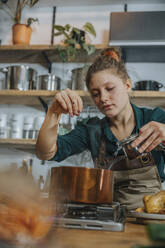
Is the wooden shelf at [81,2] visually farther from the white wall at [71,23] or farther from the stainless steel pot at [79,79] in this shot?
the stainless steel pot at [79,79]

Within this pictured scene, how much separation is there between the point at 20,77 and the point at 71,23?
821 millimetres

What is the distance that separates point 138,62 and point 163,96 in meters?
0.60

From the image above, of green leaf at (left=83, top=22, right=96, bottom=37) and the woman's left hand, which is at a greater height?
green leaf at (left=83, top=22, right=96, bottom=37)

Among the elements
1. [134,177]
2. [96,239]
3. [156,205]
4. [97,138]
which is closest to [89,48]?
[97,138]

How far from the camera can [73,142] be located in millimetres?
1563

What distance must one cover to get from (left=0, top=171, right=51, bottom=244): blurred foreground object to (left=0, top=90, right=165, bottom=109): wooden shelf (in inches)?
70.3

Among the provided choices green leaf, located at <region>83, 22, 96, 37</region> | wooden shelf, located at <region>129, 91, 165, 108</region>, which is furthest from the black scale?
green leaf, located at <region>83, 22, 96, 37</region>

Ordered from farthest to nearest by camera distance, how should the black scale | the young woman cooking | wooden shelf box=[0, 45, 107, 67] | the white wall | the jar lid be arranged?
the white wall < wooden shelf box=[0, 45, 107, 67] < the young woman cooking < the jar lid < the black scale

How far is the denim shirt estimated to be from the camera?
142cm

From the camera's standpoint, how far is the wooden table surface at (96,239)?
382mm

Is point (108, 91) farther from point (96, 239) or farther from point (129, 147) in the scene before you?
point (96, 239)

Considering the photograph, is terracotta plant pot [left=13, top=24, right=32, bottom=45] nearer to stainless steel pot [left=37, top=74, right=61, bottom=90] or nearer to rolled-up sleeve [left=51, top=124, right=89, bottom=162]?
stainless steel pot [left=37, top=74, right=61, bottom=90]

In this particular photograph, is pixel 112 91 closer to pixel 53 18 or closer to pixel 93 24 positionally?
pixel 93 24

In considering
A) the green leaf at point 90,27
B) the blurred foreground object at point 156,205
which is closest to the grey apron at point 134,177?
the blurred foreground object at point 156,205
